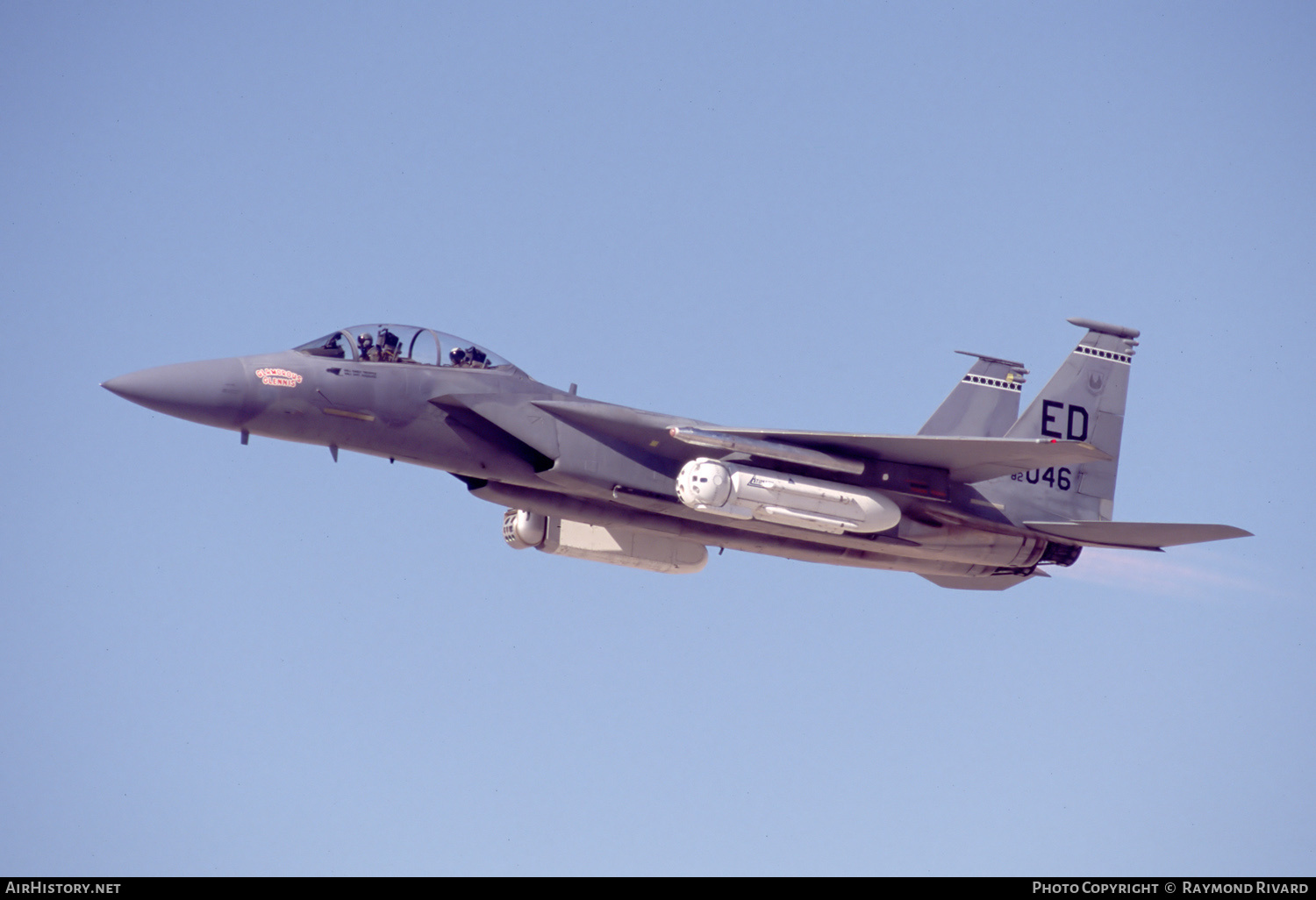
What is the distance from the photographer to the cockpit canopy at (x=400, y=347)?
1825 cm

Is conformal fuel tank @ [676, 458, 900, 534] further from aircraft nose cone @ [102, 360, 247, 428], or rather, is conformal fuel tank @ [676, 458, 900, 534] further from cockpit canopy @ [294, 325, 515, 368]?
aircraft nose cone @ [102, 360, 247, 428]

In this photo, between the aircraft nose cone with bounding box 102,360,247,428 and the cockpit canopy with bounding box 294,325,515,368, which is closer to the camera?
the aircraft nose cone with bounding box 102,360,247,428

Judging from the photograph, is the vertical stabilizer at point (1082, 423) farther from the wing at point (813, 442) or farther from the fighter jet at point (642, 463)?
the wing at point (813, 442)

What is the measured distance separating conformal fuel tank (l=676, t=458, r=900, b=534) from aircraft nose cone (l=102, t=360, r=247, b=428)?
5.33 m

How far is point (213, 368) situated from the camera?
17.5 m

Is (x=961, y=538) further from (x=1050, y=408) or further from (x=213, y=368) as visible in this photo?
(x=213, y=368)

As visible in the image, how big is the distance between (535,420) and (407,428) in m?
1.56

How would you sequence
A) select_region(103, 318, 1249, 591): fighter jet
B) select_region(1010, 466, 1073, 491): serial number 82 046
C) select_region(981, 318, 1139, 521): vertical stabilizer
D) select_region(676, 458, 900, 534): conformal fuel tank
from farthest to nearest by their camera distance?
select_region(981, 318, 1139, 521): vertical stabilizer, select_region(1010, 466, 1073, 491): serial number 82 046, select_region(676, 458, 900, 534): conformal fuel tank, select_region(103, 318, 1249, 591): fighter jet

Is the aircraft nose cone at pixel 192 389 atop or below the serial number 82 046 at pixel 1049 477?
below

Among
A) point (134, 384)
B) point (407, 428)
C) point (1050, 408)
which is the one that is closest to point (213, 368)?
point (134, 384)

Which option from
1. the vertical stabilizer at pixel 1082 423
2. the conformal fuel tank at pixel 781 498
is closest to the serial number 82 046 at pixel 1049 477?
the vertical stabilizer at pixel 1082 423

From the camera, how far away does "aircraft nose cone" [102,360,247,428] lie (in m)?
17.2

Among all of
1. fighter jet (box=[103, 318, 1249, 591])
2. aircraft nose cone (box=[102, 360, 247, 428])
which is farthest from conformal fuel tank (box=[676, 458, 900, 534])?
aircraft nose cone (box=[102, 360, 247, 428])

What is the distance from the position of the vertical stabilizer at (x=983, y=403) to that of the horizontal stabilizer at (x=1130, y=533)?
225 centimetres
